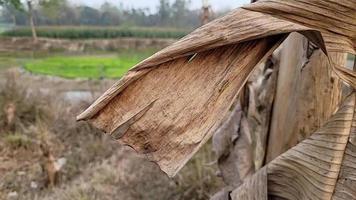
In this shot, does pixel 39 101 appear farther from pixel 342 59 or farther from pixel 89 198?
pixel 342 59

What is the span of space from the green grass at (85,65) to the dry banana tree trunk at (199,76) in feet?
12.3

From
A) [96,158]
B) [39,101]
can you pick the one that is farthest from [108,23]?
[96,158]

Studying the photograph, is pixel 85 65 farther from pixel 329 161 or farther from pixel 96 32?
pixel 329 161

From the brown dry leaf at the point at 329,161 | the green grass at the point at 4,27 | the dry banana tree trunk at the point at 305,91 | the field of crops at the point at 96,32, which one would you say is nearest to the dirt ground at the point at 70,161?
the green grass at the point at 4,27

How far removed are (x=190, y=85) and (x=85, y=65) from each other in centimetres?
466

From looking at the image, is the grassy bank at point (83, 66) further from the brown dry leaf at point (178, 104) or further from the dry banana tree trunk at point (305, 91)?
the brown dry leaf at point (178, 104)

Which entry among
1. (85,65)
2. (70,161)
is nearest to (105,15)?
(85,65)

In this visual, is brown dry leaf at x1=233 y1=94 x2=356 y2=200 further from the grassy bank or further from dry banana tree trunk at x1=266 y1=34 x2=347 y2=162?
the grassy bank

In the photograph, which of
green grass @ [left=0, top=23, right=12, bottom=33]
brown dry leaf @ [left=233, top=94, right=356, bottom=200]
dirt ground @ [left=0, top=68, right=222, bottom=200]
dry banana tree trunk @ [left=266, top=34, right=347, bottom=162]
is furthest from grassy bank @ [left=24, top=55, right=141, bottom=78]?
brown dry leaf @ [left=233, top=94, right=356, bottom=200]

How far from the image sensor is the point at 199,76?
1.07 ft

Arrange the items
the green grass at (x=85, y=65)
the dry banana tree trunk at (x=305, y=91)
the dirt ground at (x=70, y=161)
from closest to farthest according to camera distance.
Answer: the dry banana tree trunk at (x=305, y=91), the dirt ground at (x=70, y=161), the green grass at (x=85, y=65)

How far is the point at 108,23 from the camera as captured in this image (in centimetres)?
505

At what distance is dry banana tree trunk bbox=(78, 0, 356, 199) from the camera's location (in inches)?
12.3

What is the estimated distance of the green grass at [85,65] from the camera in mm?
4277
